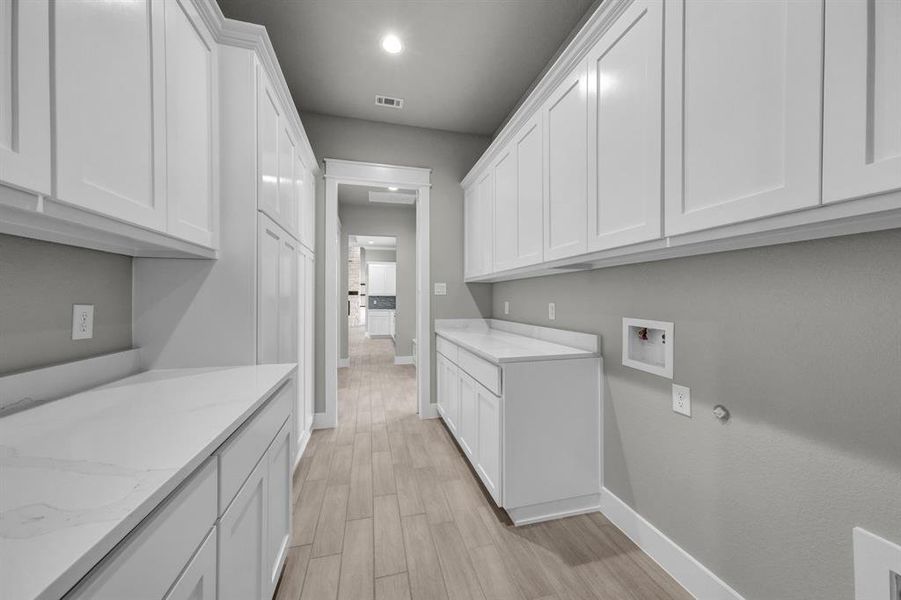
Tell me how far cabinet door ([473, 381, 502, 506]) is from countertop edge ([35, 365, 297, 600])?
1.30 metres

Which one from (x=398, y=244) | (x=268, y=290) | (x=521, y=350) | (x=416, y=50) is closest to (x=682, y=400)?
(x=521, y=350)

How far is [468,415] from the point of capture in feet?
7.47

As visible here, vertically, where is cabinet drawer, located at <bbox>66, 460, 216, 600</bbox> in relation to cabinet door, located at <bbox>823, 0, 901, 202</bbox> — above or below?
below

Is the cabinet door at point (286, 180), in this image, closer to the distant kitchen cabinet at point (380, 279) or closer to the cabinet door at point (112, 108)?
the cabinet door at point (112, 108)

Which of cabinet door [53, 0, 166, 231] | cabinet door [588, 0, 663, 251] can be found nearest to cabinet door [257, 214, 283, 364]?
cabinet door [53, 0, 166, 231]

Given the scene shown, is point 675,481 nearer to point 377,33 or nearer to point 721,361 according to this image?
point 721,361

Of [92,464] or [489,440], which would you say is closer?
[92,464]

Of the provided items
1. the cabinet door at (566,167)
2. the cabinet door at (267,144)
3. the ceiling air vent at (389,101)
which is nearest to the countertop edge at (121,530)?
the cabinet door at (267,144)

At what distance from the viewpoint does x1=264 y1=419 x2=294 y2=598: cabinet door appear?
1.20 metres

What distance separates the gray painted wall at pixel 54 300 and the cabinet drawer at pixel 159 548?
2.52 ft

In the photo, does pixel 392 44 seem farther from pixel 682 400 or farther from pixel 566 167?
pixel 682 400

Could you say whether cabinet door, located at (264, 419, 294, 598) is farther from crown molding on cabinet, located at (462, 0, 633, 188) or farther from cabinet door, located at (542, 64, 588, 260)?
crown molding on cabinet, located at (462, 0, 633, 188)

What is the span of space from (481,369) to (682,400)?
3.25ft

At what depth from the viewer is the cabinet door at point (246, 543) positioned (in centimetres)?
84
